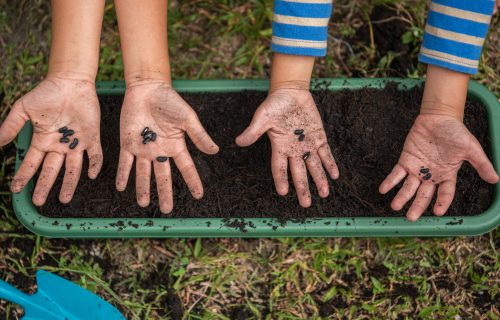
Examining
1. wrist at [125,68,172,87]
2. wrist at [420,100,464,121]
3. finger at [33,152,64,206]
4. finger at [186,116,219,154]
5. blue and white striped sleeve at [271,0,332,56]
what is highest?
blue and white striped sleeve at [271,0,332,56]

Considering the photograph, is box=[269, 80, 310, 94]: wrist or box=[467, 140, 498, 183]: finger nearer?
box=[467, 140, 498, 183]: finger

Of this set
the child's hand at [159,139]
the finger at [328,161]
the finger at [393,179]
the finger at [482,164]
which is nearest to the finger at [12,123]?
the child's hand at [159,139]

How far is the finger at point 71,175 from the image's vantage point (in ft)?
5.25

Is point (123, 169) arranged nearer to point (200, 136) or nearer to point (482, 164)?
point (200, 136)

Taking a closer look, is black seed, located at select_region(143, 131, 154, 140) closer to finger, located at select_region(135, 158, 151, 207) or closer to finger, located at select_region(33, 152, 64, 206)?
finger, located at select_region(135, 158, 151, 207)

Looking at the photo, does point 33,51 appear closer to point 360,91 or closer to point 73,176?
point 73,176

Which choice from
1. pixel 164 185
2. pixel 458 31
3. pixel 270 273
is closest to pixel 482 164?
pixel 458 31

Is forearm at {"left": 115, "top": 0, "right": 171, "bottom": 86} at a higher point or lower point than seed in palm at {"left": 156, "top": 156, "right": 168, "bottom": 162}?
A: higher

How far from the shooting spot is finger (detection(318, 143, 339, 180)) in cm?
160

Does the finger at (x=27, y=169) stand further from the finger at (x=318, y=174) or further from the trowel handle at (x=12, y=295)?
the finger at (x=318, y=174)

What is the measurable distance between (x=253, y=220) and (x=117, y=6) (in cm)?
76

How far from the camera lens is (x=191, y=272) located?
6.09ft

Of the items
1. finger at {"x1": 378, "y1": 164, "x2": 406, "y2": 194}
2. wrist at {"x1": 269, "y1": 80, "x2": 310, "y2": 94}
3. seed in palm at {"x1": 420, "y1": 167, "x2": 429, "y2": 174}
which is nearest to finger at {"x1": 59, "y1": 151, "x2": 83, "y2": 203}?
wrist at {"x1": 269, "y1": 80, "x2": 310, "y2": 94}

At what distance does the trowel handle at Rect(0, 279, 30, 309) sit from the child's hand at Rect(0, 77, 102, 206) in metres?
0.28
